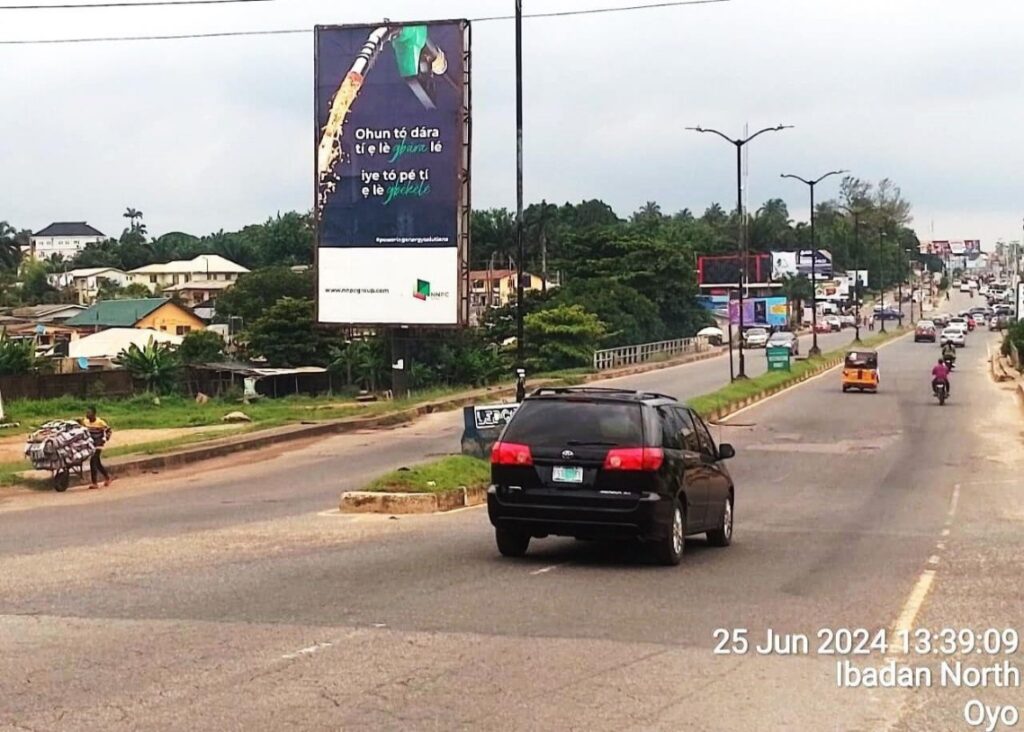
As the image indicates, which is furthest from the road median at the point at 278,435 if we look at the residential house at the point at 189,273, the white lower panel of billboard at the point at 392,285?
the residential house at the point at 189,273

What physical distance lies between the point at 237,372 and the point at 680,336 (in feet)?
148

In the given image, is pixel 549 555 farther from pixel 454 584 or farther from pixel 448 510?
pixel 448 510

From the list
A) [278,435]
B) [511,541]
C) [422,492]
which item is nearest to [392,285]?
[278,435]

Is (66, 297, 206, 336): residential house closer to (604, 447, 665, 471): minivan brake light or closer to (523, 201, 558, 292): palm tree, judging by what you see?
(523, 201, 558, 292): palm tree

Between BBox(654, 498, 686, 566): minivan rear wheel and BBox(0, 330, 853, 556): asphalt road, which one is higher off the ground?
BBox(654, 498, 686, 566): minivan rear wheel

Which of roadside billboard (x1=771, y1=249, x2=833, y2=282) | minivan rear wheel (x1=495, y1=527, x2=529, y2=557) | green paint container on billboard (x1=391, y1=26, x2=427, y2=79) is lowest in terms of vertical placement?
minivan rear wheel (x1=495, y1=527, x2=529, y2=557)

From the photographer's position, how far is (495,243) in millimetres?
125875

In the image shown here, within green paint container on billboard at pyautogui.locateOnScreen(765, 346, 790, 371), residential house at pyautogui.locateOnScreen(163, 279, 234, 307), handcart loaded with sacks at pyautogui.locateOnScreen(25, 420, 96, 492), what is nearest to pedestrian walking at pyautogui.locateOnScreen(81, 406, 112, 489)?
handcart loaded with sacks at pyautogui.locateOnScreen(25, 420, 96, 492)

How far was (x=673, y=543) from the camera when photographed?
1348 centimetres

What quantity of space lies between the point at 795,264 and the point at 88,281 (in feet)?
275

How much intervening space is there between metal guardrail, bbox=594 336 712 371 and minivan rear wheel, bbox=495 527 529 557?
5474 centimetres

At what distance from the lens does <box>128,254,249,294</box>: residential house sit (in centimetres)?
14500

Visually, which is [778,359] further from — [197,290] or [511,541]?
[197,290]

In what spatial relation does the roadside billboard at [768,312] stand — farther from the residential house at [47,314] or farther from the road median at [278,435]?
the road median at [278,435]
